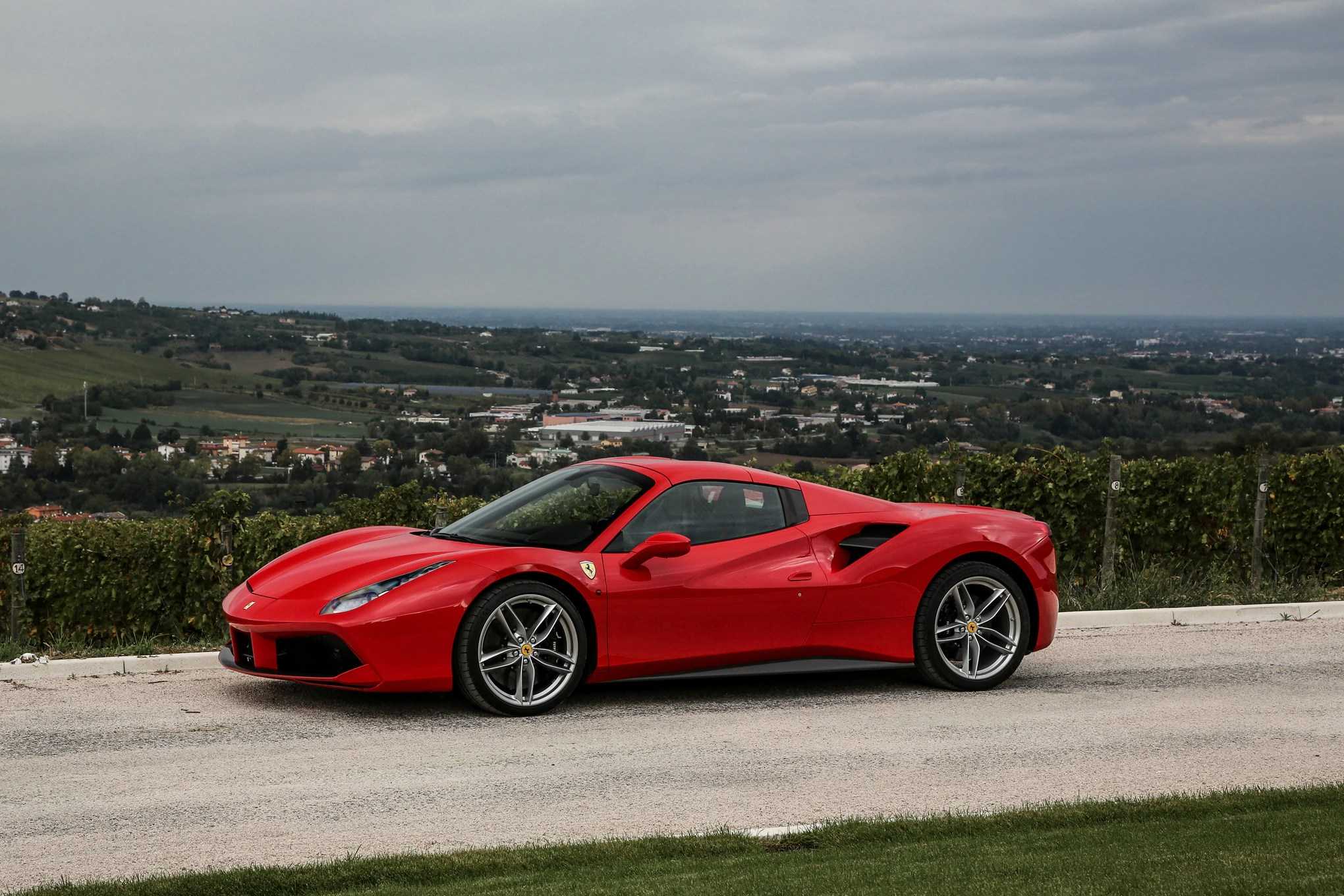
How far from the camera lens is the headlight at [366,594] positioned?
7.92 metres

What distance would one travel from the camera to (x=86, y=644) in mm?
11273

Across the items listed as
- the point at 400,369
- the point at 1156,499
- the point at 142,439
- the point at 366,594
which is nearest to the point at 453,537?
the point at 366,594

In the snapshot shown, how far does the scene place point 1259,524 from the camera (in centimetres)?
1384

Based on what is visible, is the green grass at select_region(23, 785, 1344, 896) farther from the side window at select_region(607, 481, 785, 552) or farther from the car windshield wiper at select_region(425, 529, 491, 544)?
the car windshield wiper at select_region(425, 529, 491, 544)

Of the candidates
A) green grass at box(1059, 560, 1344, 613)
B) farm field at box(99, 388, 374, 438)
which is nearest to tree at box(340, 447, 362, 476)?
green grass at box(1059, 560, 1344, 613)

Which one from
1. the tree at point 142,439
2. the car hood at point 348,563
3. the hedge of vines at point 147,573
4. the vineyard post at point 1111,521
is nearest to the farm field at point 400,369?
the tree at point 142,439

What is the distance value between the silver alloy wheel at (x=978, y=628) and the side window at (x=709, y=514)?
4.01 feet

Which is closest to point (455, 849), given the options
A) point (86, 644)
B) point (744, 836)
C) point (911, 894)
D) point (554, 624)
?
point (744, 836)

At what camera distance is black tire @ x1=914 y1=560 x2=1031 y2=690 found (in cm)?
899

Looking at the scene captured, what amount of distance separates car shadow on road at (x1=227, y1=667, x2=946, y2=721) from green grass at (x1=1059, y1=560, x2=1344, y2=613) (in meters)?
3.76

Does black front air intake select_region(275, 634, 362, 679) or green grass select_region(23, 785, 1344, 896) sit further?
black front air intake select_region(275, 634, 362, 679)

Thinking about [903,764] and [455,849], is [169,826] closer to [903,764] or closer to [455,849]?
[455,849]

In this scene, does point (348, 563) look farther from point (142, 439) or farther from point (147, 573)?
point (142, 439)

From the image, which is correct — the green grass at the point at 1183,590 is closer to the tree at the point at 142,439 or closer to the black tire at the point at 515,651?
the black tire at the point at 515,651
